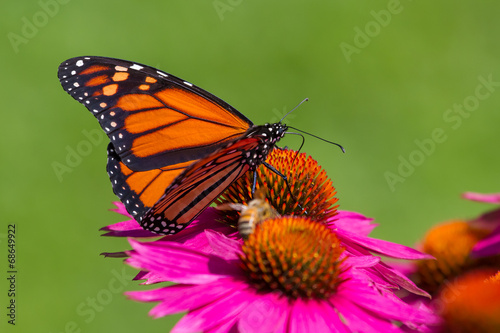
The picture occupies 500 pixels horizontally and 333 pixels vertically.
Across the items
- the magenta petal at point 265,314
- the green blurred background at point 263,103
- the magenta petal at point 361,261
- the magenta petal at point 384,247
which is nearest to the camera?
the magenta petal at point 265,314

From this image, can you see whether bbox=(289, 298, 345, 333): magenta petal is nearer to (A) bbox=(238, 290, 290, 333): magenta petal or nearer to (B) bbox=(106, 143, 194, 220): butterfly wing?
(A) bbox=(238, 290, 290, 333): magenta petal

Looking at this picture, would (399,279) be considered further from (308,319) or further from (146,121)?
(146,121)

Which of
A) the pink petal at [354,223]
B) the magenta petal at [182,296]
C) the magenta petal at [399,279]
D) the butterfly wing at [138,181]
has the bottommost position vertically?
the magenta petal at [399,279]

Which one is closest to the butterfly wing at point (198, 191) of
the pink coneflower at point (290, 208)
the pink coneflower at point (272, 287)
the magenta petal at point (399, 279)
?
the pink coneflower at point (290, 208)

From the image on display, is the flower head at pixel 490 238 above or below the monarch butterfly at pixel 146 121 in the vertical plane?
below

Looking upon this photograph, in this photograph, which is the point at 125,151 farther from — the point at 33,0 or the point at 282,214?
the point at 33,0

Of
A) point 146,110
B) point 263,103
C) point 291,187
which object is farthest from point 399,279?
point 263,103

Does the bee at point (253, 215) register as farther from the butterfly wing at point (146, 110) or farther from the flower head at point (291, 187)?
the butterfly wing at point (146, 110)
